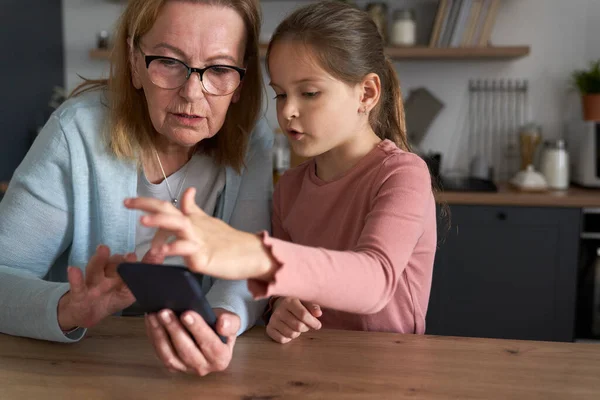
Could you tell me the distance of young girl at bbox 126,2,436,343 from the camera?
1.09 m

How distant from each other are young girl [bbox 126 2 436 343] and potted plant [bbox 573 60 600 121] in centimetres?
197

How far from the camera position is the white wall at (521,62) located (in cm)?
352

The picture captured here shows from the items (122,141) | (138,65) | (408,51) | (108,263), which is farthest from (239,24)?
(408,51)

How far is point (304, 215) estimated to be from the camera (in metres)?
1.47

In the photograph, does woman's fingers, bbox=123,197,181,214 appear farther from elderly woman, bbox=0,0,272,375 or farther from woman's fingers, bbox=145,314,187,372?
elderly woman, bbox=0,0,272,375

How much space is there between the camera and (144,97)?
153 cm

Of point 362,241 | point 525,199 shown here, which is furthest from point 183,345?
point 525,199

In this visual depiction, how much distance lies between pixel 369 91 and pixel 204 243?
2.48 ft

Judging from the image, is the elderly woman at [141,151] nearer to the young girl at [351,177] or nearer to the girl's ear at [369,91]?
the young girl at [351,177]

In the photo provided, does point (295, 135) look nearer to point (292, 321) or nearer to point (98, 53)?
point (292, 321)

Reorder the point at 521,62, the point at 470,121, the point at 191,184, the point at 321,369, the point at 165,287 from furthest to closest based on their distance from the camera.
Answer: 1. the point at 470,121
2. the point at 521,62
3. the point at 191,184
4. the point at 321,369
5. the point at 165,287

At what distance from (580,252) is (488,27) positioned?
1174 mm

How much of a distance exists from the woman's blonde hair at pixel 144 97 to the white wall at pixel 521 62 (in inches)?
82.5

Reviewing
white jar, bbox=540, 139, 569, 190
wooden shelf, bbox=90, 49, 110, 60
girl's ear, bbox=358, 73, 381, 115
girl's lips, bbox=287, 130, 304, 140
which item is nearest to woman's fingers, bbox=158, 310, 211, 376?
girl's lips, bbox=287, 130, 304, 140
